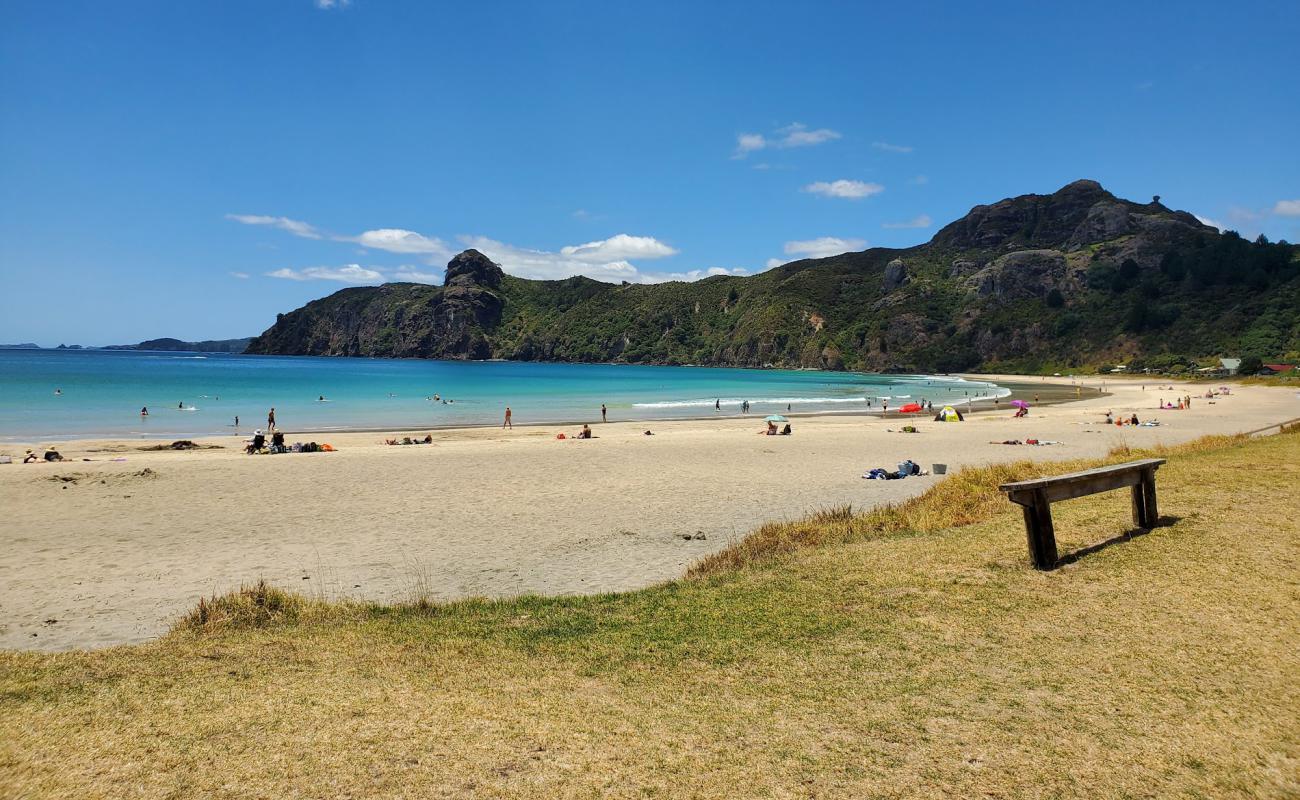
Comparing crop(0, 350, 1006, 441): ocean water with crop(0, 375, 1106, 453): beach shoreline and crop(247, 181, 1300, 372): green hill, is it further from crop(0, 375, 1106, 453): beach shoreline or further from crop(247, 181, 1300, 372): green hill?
crop(247, 181, 1300, 372): green hill

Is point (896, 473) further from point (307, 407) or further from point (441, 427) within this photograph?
point (307, 407)

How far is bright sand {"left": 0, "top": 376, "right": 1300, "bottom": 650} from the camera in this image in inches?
368

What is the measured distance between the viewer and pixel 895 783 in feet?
12.0

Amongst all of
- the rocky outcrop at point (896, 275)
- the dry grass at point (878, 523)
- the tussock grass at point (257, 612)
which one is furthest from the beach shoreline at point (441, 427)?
the rocky outcrop at point (896, 275)

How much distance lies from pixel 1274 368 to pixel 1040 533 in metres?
91.2

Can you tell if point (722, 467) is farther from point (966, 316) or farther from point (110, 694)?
point (966, 316)

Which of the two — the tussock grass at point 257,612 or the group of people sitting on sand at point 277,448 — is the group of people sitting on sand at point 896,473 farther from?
the group of people sitting on sand at point 277,448

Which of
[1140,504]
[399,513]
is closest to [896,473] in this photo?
[1140,504]

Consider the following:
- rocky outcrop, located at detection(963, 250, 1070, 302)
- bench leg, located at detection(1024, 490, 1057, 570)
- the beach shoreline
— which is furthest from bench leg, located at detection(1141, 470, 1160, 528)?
rocky outcrop, located at detection(963, 250, 1070, 302)

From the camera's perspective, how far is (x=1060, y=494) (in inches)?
299

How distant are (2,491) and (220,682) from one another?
54.8 ft

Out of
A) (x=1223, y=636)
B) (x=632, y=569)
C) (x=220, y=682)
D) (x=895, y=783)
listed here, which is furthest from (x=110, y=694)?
(x=1223, y=636)

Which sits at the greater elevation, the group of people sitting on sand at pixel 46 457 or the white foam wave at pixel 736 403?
the group of people sitting on sand at pixel 46 457

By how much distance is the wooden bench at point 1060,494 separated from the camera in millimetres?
7262
